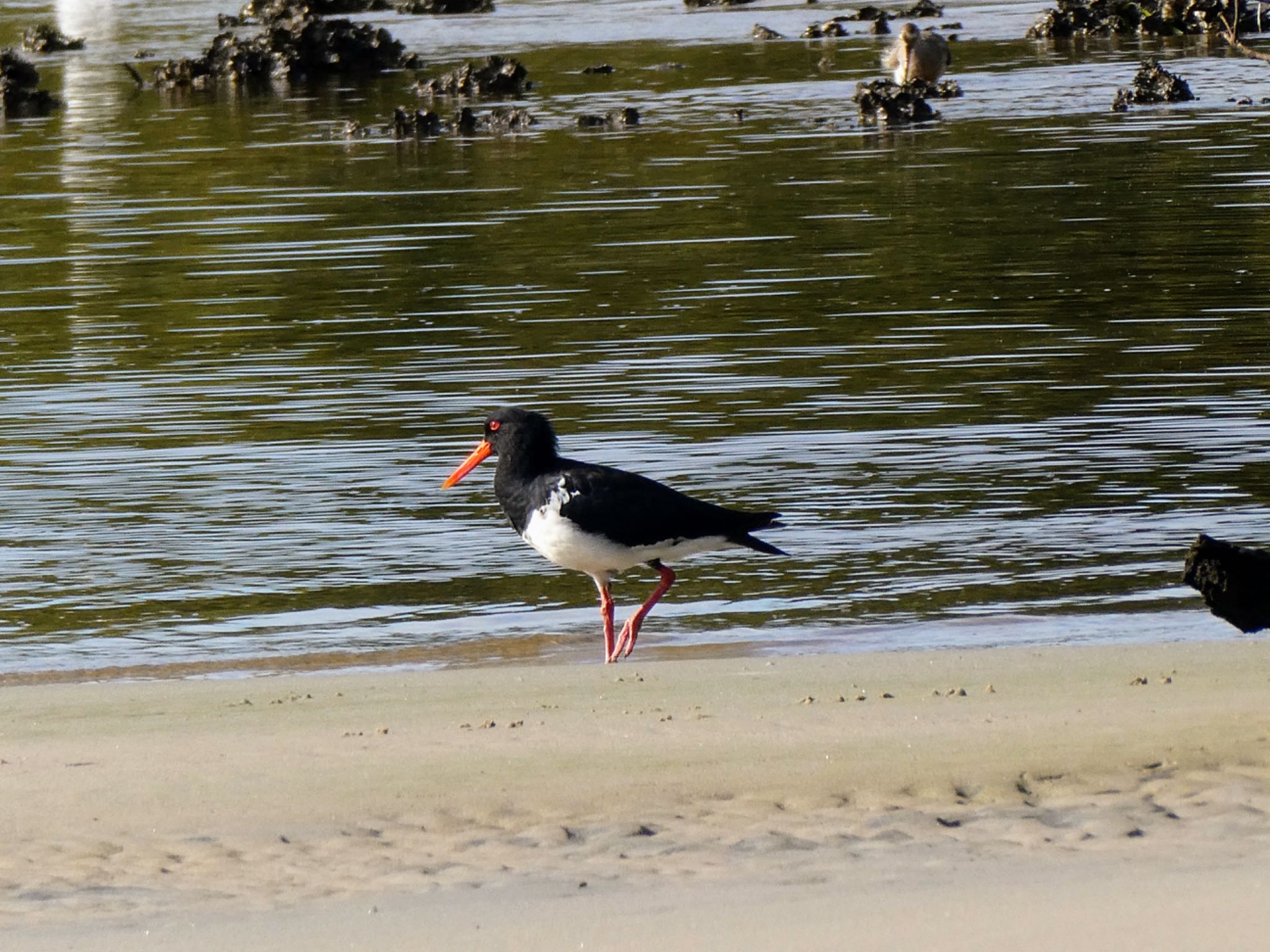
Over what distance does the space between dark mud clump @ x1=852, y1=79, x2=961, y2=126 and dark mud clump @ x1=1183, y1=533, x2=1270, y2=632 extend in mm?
23635

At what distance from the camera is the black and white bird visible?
857 cm

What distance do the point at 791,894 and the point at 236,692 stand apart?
325 cm

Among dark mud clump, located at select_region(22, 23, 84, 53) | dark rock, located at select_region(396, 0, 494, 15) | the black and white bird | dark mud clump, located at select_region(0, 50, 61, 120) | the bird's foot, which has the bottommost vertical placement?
the bird's foot

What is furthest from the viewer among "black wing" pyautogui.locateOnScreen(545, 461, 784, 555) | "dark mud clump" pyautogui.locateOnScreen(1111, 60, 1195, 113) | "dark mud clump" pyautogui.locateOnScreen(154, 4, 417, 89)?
"dark mud clump" pyautogui.locateOnScreen(154, 4, 417, 89)

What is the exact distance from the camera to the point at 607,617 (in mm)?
9000

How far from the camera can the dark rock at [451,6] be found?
58.8 m

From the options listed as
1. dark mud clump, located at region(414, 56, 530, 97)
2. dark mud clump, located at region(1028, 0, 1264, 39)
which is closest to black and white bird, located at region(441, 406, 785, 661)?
dark mud clump, located at region(414, 56, 530, 97)

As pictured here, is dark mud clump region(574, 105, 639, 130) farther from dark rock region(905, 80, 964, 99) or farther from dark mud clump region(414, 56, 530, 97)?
dark mud clump region(414, 56, 530, 97)

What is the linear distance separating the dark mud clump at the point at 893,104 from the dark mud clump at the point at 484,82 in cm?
864

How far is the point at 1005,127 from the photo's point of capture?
29.2m

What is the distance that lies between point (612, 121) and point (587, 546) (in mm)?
23864

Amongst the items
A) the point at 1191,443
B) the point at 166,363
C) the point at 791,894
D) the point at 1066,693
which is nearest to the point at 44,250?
the point at 166,363

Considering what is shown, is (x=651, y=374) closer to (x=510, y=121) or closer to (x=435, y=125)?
(x=510, y=121)

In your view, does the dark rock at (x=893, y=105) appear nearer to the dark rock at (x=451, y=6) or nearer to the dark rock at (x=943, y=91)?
the dark rock at (x=943, y=91)
